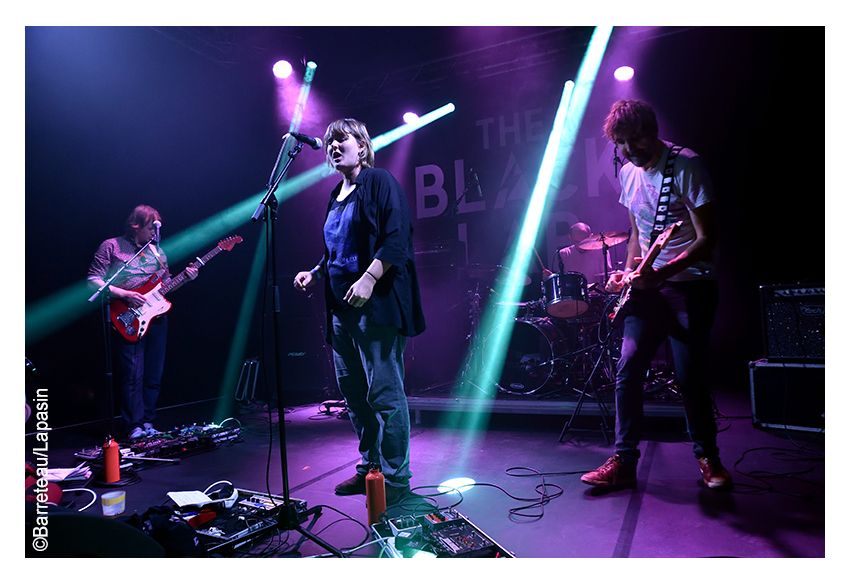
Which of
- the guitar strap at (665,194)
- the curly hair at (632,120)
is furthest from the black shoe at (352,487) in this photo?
the curly hair at (632,120)

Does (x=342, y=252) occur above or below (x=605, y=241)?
below

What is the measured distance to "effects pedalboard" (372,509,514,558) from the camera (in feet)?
5.27

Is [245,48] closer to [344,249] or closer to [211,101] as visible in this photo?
[211,101]

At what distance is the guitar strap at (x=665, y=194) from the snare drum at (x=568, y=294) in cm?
193

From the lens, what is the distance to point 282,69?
18.9ft

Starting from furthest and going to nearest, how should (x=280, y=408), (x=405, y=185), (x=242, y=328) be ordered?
(x=405, y=185), (x=242, y=328), (x=280, y=408)

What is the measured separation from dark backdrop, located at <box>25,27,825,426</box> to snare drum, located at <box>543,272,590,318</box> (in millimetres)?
1328

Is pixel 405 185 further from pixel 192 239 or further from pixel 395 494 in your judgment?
pixel 395 494

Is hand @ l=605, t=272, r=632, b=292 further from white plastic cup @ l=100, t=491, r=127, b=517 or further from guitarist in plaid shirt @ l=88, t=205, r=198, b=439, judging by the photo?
guitarist in plaid shirt @ l=88, t=205, r=198, b=439

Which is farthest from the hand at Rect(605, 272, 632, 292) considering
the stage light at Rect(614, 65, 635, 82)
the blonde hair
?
the stage light at Rect(614, 65, 635, 82)

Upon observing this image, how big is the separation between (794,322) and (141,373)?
485 centimetres

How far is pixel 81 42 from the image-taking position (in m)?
4.59

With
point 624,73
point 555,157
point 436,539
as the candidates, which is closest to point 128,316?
point 436,539
